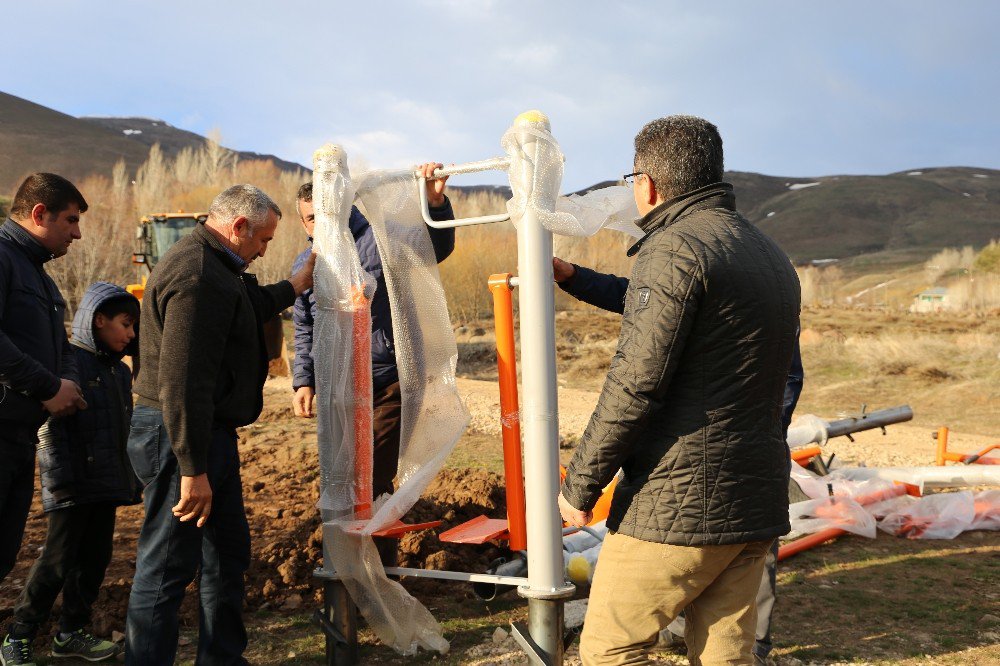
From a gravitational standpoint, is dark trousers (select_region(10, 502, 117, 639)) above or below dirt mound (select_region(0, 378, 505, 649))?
above

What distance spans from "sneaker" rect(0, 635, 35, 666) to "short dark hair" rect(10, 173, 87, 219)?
62.3 inches

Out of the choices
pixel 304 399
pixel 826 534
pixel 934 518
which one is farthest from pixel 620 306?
pixel 934 518

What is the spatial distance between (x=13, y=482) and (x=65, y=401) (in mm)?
341

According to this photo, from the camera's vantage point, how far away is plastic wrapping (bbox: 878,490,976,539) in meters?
4.86

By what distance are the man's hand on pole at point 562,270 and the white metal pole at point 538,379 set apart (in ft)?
0.95

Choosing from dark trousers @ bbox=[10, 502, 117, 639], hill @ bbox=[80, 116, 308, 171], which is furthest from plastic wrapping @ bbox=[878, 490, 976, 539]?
hill @ bbox=[80, 116, 308, 171]

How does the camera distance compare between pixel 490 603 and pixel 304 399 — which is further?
pixel 490 603

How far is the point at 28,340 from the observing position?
10.1ft

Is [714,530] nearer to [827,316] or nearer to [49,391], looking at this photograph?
[49,391]

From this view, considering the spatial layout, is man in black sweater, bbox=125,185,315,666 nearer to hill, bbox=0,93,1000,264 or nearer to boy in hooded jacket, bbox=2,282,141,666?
boy in hooded jacket, bbox=2,282,141,666

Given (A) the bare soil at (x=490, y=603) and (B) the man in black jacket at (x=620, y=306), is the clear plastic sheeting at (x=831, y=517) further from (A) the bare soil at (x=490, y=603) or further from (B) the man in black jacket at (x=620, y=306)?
(B) the man in black jacket at (x=620, y=306)

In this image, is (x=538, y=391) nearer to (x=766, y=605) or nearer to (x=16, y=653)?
(x=766, y=605)

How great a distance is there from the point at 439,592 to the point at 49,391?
A: 6.35 ft

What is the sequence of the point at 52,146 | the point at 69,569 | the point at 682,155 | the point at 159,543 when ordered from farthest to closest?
the point at 52,146 → the point at 69,569 → the point at 159,543 → the point at 682,155
